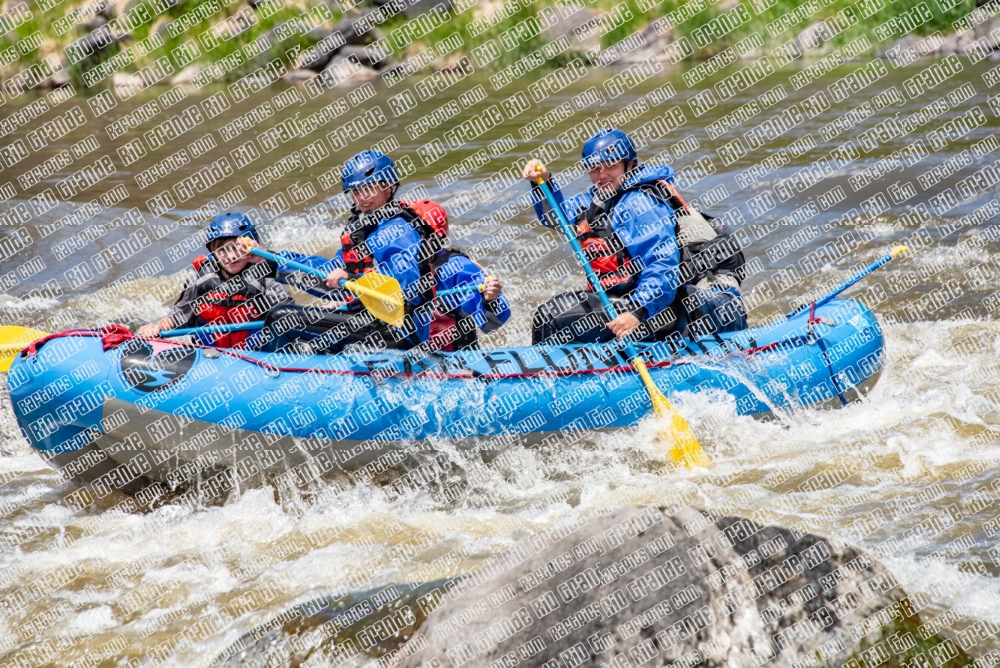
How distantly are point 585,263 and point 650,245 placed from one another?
37 cm

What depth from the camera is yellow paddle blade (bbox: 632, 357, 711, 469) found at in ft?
16.6

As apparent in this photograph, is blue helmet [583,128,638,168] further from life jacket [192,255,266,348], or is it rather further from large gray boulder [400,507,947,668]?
large gray boulder [400,507,947,668]

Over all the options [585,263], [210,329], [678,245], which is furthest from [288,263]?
[678,245]

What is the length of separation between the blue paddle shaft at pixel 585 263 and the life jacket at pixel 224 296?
174 cm

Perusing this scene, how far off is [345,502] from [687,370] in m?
1.96

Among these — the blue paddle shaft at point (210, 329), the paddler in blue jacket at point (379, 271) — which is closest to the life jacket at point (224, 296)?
the blue paddle shaft at point (210, 329)

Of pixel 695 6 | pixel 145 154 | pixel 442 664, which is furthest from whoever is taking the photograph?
pixel 695 6

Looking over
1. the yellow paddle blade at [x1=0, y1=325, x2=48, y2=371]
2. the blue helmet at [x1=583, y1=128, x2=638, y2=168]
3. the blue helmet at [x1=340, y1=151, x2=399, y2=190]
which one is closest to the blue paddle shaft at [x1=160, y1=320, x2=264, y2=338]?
the yellow paddle blade at [x1=0, y1=325, x2=48, y2=371]

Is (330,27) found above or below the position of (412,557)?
above

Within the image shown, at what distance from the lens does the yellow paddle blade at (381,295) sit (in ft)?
16.0

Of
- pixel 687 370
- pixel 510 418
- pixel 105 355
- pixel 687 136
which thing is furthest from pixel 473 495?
pixel 687 136

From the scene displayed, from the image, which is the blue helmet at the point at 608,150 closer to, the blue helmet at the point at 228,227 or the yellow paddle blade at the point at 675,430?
the yellow paddle blade at the point at 675,430

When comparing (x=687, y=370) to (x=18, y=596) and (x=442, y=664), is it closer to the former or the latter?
(x=442, y=664)

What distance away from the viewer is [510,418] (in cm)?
512
